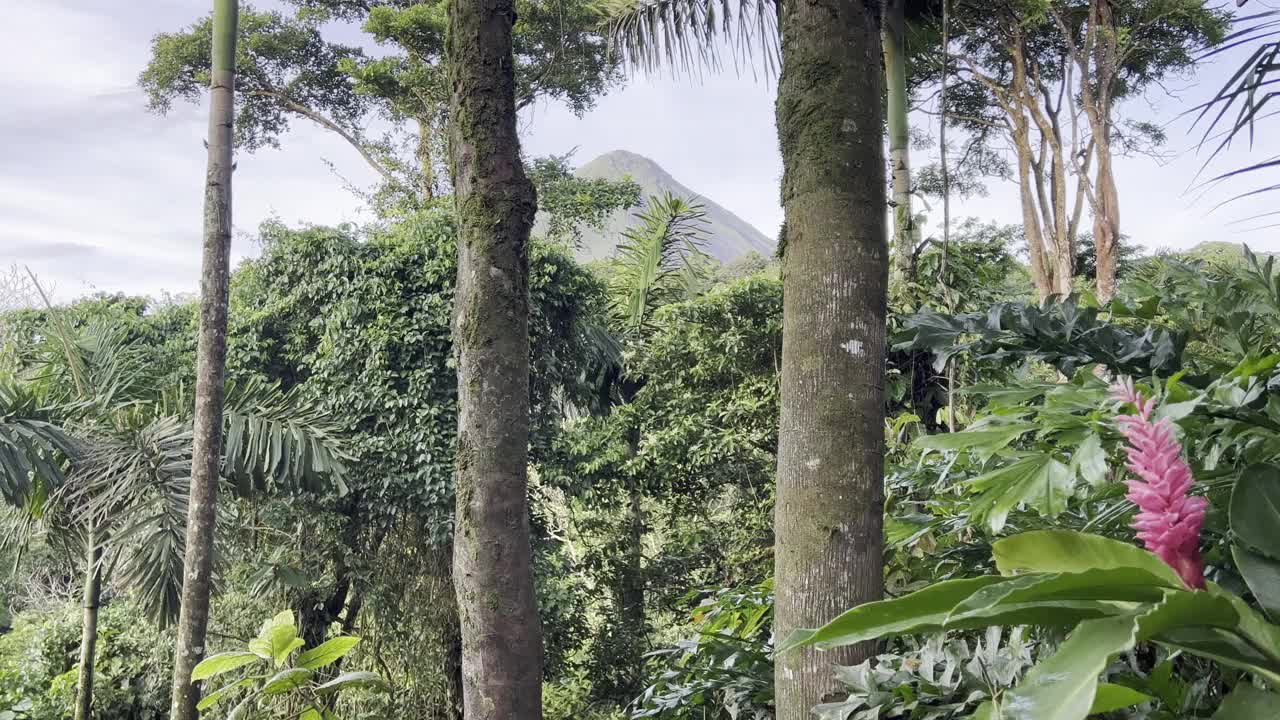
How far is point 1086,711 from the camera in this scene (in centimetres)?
73

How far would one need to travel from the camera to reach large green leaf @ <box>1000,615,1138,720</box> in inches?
29.4

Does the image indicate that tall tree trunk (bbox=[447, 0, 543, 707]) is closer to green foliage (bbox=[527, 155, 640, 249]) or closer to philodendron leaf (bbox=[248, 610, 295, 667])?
philodendron leaf (bbox=[248, 610, 295, 667])

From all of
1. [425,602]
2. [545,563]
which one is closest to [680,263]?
[545,563]

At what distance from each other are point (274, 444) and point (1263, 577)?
7407mm

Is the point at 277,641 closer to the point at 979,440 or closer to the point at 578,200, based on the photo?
the point at 979,440

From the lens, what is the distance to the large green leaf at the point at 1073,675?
748 millimetres

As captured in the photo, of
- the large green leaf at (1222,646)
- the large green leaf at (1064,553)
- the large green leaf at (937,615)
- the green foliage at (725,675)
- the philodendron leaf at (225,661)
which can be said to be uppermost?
the large green leaf at (1064,553)

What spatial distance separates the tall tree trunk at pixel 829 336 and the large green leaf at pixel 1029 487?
0.39m

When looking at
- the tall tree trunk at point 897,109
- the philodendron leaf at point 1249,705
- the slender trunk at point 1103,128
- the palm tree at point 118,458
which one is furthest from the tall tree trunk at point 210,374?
the slender trunk at point 1103,128

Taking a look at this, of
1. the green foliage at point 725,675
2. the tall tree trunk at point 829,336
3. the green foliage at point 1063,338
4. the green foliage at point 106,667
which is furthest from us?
the green foliage at point 106,667

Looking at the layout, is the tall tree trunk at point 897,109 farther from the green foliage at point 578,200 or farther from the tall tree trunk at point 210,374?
the green foliage at point 578,200

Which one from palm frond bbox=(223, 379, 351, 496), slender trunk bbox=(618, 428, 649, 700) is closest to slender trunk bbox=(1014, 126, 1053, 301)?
slender trunk bbox=(618, 428, 649, 700)

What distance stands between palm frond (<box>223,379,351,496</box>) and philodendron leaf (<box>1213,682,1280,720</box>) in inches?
281

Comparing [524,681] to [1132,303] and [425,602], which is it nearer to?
[1132,303]
